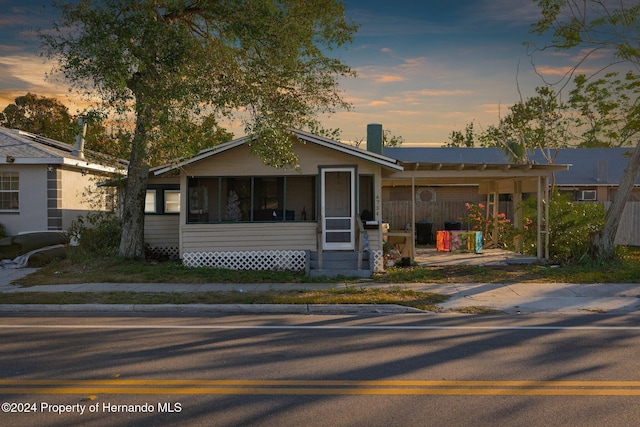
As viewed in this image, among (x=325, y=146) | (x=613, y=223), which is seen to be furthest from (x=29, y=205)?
(x=613, y=223)

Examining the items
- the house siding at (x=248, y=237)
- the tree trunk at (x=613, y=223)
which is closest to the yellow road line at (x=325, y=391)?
the house siding at (x=248, y=237)

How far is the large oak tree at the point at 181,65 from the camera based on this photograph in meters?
15.3

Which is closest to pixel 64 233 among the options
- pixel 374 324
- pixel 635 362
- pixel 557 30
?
pixel 374 324

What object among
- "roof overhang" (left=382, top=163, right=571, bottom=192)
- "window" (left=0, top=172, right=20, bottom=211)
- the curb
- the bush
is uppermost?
"roof overhang" (left=382, top=163, right=571, bottom=192)

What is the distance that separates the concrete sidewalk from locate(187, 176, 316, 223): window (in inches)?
167

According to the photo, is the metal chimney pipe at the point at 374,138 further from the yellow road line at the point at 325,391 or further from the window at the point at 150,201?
the yellow road line at the point at 325,391

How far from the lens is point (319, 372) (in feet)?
23.4

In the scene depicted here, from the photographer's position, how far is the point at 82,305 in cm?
1206

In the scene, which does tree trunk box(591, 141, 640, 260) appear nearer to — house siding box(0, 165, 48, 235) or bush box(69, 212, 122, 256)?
bush box(69, 212, 122, 256)

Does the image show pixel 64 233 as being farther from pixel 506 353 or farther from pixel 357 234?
pixel 506 353

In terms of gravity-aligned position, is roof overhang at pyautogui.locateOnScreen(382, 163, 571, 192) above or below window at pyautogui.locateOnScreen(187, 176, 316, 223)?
above

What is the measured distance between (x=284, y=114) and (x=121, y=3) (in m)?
5.07

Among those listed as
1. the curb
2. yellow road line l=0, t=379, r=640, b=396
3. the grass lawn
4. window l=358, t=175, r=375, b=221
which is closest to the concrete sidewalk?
the curb

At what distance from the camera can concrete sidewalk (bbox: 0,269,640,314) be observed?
11844 millimetres
